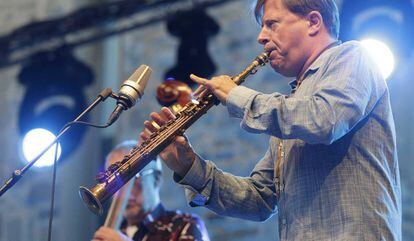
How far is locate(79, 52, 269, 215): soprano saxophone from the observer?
276 cm

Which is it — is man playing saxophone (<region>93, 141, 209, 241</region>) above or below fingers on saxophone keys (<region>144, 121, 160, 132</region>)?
above

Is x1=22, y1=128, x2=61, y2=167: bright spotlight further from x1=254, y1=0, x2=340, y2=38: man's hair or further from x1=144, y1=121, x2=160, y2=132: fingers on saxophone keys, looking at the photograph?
x1=254, y1=0, x2=340, y2=38: man's hair

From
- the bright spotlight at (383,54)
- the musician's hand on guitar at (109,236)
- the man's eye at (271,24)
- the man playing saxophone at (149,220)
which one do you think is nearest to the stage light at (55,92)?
the man playing saxophone at (149,220)

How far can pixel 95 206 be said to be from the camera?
108 inches

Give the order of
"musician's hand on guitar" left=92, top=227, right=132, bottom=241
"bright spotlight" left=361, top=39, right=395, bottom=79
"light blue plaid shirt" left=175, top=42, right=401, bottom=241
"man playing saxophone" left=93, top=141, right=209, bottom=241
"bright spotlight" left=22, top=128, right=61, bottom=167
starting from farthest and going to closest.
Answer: "bright spotlight" left=22, top=128, right=61, bottom=167 → "bright spotlight" left=361, top=39, right=395, bottom=79 → "man playing saxophone" left=93, top=141, right=209, bottom=241 → "musician's hand on guitar" left=92, top=227, right=132, bottom=241 → "light blue plaid shirt" left=175, top=42, right=401, bottom=241

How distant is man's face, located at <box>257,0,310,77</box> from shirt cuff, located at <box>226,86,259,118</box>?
0.23m

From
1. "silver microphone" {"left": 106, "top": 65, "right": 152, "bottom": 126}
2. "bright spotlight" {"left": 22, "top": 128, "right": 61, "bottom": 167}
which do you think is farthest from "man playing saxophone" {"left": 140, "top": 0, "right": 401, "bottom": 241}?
"bright spotlight" {"left": 22, "top": 128, "right": 61, "bottom": 167}

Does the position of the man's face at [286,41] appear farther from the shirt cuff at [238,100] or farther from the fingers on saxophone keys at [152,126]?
the fingers on saxophone keys at [152,126]

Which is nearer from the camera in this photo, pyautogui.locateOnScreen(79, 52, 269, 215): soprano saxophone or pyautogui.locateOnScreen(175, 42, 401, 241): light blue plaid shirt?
pyautogui.locateOnScreen(175, 42, 401, 241): light blue plaid shirt

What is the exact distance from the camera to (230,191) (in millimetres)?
2984

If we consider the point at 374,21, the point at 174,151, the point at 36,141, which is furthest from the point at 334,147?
the point at 36,141

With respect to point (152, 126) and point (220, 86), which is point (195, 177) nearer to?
point (152, 126)

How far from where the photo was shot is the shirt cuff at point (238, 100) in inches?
102

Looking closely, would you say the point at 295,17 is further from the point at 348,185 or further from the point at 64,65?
the point at 64,65
